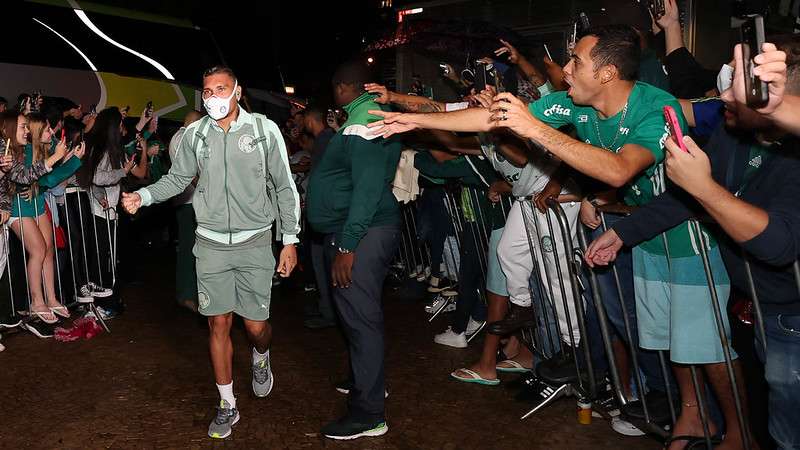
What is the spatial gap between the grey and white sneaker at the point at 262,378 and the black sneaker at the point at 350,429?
0.73 meters

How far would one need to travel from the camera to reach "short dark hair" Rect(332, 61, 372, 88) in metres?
4.48

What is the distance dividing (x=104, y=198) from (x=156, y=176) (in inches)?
49.7

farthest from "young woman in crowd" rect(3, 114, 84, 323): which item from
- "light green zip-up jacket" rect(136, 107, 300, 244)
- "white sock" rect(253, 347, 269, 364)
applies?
"white sock" rect(253, 347, 269, 364)

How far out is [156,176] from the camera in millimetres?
8602

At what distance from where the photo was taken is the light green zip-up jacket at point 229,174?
4.26 meters

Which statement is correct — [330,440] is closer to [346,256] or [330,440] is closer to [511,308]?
[346,256]

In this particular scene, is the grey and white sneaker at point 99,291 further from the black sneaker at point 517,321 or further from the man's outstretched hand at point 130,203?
the black sneaker at point 517,321

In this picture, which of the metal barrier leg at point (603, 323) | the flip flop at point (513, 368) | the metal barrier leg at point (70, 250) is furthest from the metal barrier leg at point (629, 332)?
the metal barrier leg at point (70, 250)

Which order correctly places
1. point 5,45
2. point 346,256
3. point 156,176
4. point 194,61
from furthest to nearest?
point 194,61 → point 5,45 → point 156,176 → point 346,256

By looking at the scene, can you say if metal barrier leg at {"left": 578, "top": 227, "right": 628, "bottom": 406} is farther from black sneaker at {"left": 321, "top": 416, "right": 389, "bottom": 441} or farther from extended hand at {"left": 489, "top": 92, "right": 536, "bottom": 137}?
black sneaker at {"left": 321, "top": 416, "right": 389, "bottom": 441}

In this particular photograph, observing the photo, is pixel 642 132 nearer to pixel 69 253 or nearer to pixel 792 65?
pixel 792 65

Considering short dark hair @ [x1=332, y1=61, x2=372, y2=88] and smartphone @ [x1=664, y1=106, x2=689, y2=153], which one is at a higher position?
short dark hair @ [x1=332, y1=61, x2=372, y2=88]

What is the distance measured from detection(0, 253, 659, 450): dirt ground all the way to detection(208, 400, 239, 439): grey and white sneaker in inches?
2.3

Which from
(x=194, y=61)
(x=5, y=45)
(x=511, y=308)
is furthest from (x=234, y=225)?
(x=194, y=61)
